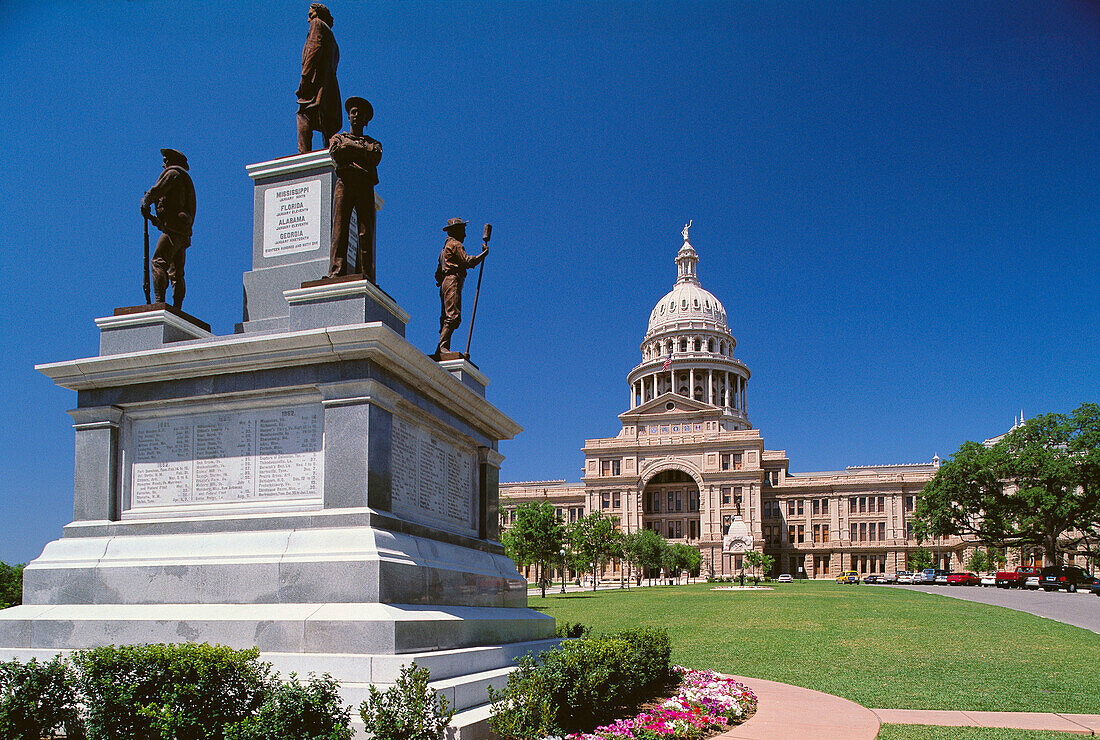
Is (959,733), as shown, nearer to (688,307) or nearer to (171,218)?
(171,218)

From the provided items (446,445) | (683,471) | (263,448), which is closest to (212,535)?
(263,448)

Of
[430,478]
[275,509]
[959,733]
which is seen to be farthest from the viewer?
[430,478]

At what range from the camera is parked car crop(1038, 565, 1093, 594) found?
189 ft

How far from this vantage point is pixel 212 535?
9523 mm

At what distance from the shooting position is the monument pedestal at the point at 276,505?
844 cm

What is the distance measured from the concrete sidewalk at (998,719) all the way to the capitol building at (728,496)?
330ft

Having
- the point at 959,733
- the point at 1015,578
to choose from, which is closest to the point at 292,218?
the point at 959,733

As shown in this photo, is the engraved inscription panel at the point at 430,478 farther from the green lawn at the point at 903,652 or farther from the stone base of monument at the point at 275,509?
the green lawn at the point at 903,652

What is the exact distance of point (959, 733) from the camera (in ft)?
29.9

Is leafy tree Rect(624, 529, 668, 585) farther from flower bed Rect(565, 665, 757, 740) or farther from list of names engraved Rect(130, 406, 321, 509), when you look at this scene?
list of names engraved Rect(130, 406, 321, 509)

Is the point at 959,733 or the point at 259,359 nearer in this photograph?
the point at 959,733

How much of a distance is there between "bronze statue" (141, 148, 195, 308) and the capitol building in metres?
102

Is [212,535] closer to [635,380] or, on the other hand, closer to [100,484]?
[100,484]

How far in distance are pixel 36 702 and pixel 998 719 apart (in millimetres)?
10621
